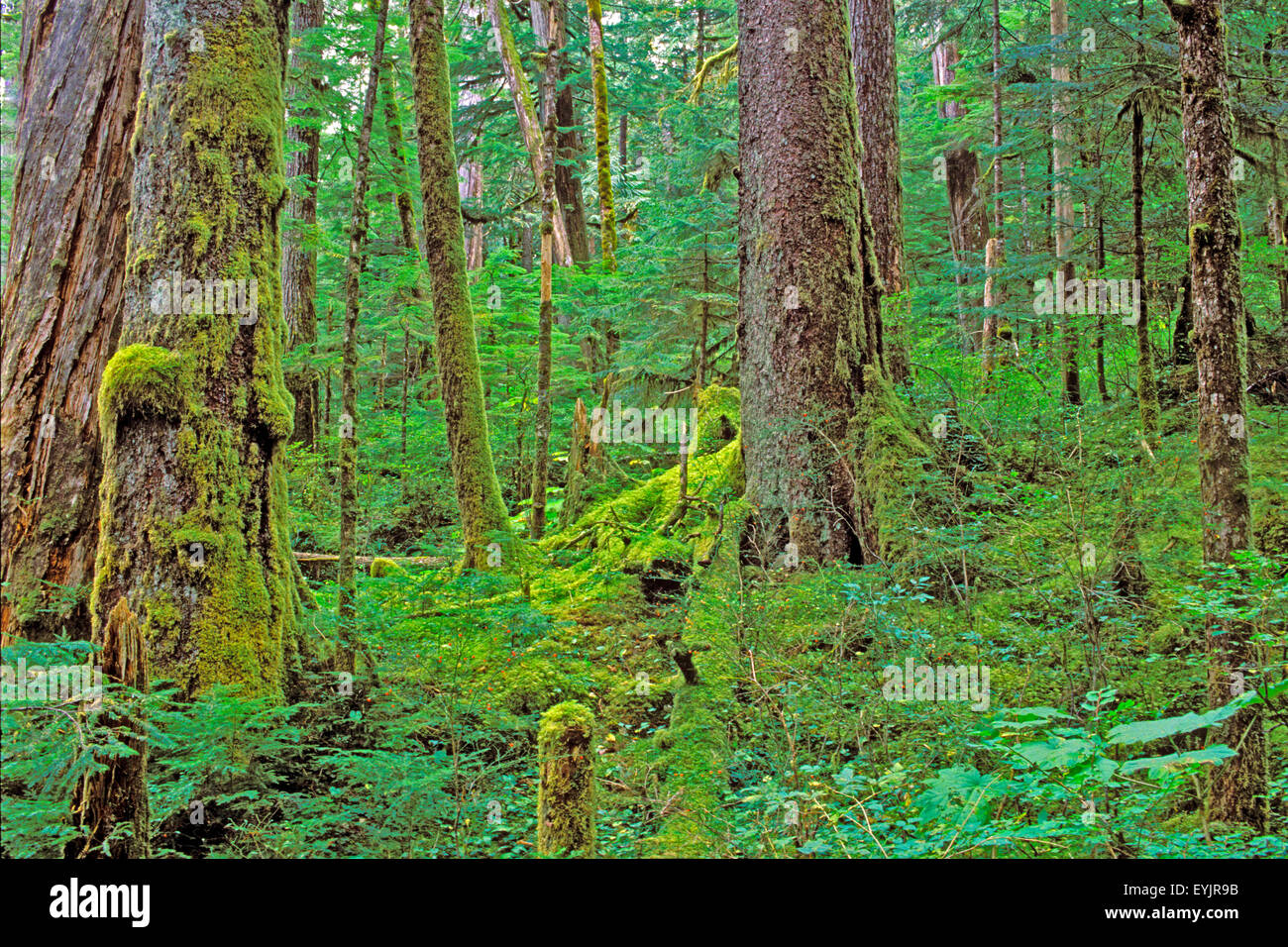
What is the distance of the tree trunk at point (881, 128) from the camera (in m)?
8.20

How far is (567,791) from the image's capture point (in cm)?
291

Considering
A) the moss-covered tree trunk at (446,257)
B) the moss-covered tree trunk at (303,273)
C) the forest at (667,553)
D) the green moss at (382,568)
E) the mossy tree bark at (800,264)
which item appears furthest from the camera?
the moss-covered tree trunk at (303,273)

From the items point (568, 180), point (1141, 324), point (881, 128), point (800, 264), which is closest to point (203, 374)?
point (800, 264)

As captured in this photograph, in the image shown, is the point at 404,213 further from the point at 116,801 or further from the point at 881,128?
the point at 116,801

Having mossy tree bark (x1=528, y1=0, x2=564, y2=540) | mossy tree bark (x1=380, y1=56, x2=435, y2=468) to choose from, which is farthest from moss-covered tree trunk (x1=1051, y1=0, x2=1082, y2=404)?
mossy tree bark (x1=380, y1=56, x2=435, y2=468)

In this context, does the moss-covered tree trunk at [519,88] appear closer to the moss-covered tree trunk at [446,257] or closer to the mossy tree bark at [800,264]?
the moss-covered tree trunk at [446,257]

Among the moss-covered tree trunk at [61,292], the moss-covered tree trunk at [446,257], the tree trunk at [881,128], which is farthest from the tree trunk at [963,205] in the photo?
the moss-covered tree trunk at [61,292]

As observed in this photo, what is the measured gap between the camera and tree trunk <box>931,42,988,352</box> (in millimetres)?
14586

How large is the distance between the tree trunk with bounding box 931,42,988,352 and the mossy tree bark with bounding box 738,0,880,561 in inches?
290

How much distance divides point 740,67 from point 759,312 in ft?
7.24

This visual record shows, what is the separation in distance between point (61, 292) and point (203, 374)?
1.17m

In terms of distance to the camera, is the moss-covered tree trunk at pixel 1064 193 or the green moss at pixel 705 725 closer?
the green moss at pixel 705 725

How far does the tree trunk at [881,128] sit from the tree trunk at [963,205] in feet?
15.6
